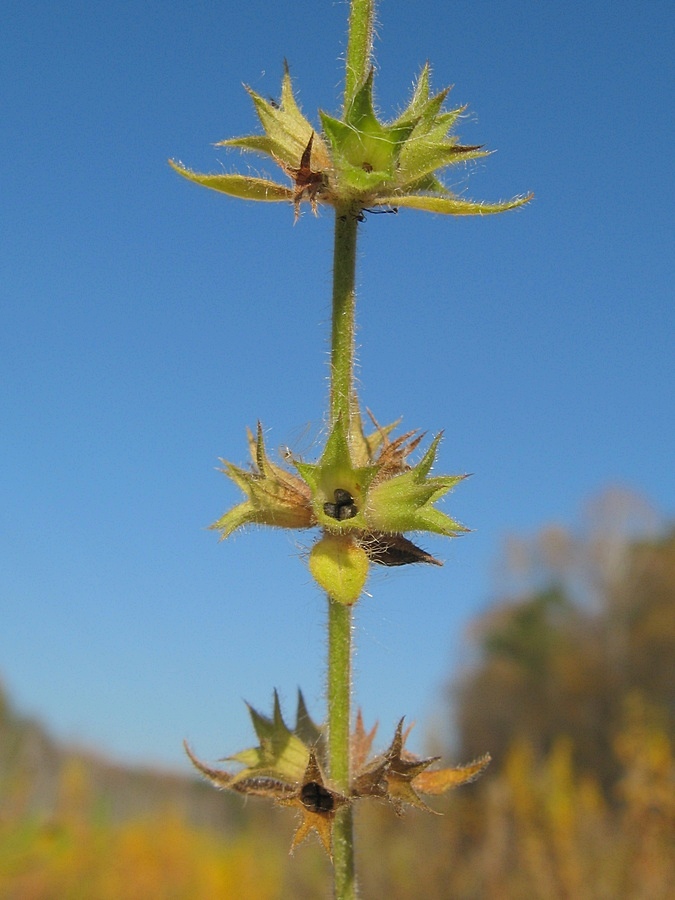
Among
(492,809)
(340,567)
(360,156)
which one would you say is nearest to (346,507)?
(340,567)

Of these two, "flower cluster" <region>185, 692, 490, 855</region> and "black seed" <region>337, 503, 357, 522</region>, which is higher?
"black seed" <region>337, 503, 357, 522</region>

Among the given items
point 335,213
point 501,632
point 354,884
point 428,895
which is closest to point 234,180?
point 335,213

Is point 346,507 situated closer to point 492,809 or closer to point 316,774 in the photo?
point 316,774

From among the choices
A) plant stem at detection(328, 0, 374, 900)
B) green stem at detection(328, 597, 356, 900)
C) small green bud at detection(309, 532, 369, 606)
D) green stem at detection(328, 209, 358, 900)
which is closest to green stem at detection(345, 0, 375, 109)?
plant stem at detection(328, 0, 374, 900)

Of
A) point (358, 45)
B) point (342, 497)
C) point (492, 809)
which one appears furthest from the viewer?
point (492, 809)

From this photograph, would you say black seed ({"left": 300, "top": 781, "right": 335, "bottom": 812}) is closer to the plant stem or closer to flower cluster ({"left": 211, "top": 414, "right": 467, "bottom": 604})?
the plant stem

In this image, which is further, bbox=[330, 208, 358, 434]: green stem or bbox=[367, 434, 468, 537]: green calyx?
bbox=[330, 208, 358, 434]: green stem
